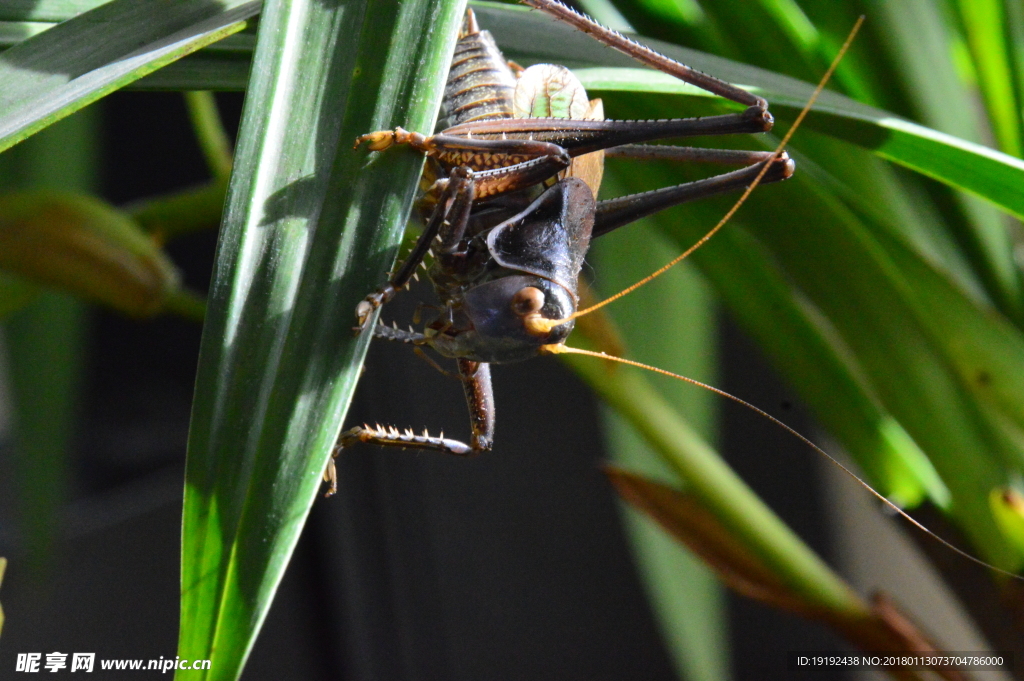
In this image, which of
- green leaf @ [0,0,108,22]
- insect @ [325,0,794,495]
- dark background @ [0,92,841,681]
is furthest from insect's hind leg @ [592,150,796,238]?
dark background @ [0,92,841,681]

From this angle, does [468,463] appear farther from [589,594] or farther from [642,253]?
[642,253]

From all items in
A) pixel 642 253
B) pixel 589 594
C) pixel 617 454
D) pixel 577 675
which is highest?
pixel 642 253

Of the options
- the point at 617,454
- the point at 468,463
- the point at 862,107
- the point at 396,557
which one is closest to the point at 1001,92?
the point at 862,107

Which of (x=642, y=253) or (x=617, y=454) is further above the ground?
(x=642, y=253)

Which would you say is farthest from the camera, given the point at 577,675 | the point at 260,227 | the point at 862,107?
the point at 577,675

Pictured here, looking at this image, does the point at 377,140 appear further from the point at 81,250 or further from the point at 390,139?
the point at 81,250

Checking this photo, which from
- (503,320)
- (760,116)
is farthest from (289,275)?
(760,116)

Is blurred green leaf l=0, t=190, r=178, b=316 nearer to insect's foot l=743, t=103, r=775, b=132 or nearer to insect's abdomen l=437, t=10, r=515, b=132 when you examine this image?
insect's abdomen l=437, t=10, r=515, b=132
